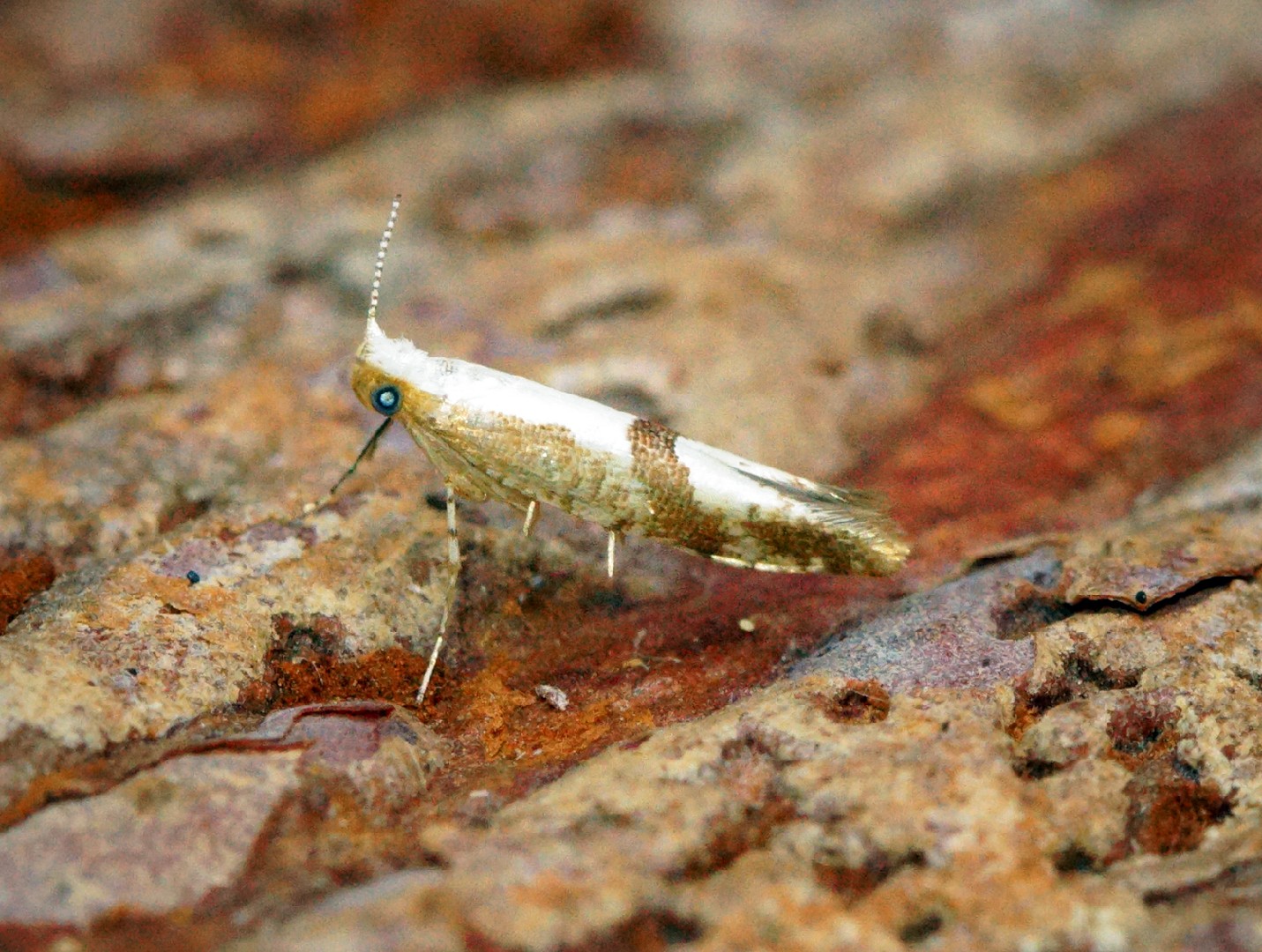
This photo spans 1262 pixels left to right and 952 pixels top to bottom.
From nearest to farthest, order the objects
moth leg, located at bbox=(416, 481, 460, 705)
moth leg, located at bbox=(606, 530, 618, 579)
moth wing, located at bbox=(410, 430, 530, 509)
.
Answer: moth leg, located at bbox=(416, 481, 460, 705) → moth leg, located at bbox=(606, 530, 618, 579) → moth wing, located at bbox=(410, 430, 530, 509)

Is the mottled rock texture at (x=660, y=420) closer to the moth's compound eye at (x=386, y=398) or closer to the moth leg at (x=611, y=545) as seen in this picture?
the moth leg at (x=611, y=545)

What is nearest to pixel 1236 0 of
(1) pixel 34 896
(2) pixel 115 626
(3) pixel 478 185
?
(3) pixel 478 185

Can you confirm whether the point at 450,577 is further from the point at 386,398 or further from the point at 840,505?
the point at 840,505

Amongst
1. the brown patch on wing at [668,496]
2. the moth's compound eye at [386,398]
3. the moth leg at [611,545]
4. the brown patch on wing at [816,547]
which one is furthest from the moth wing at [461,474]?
the brown patch on wing at [816,547]

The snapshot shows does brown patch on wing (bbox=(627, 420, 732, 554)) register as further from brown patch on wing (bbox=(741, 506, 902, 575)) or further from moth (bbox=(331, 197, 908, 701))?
brown patch on wing (bbox=(741, 506, 902, 575))

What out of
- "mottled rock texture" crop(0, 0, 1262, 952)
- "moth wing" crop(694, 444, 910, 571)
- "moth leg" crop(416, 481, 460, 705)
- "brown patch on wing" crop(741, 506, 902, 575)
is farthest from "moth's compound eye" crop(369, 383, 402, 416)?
"brown patch on wing" crop(741, 506, 902, 575)

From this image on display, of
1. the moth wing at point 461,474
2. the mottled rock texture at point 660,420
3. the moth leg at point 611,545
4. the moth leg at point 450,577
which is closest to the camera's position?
the mottled rock texture at point 660,420

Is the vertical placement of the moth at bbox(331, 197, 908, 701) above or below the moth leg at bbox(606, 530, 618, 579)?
above
